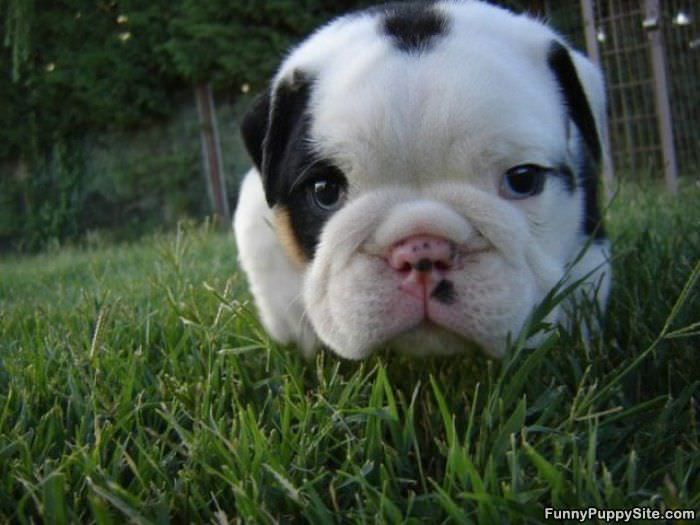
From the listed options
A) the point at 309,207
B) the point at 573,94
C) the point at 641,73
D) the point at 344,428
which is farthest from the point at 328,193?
the point at 641,73

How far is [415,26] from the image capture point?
1.79 m

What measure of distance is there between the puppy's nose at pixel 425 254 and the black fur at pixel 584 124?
0.53m

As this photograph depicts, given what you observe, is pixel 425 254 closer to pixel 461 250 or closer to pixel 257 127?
pixel 461 250

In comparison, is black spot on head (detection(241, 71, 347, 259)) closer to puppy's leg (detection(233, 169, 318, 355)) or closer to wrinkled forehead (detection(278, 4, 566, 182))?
wrinkled forehead (detection(278, 4, 566, 182))

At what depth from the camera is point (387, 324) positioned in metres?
1.50

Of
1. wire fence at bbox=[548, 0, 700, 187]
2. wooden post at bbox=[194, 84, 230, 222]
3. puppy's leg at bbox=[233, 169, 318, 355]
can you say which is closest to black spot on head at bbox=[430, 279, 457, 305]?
puppy's leg at bbox=[233, 169, 318, 355]

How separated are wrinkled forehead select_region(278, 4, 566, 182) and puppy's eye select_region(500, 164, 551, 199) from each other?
0.11 ft

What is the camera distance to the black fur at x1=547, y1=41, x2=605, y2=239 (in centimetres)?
186

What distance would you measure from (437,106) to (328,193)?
0.36m

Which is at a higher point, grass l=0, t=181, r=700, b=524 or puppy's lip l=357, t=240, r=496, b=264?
puppy's lip l=357, t=240, r=496, b=264

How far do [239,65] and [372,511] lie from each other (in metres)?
8.43

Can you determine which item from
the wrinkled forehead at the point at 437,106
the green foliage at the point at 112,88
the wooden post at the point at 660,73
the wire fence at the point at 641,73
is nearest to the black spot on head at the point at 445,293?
the wrinkled forehead at the point at 437,106

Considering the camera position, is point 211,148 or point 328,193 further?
point 211,148

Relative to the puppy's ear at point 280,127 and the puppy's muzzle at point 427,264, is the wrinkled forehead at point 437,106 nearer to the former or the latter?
the puppy's ear at point 280,127
